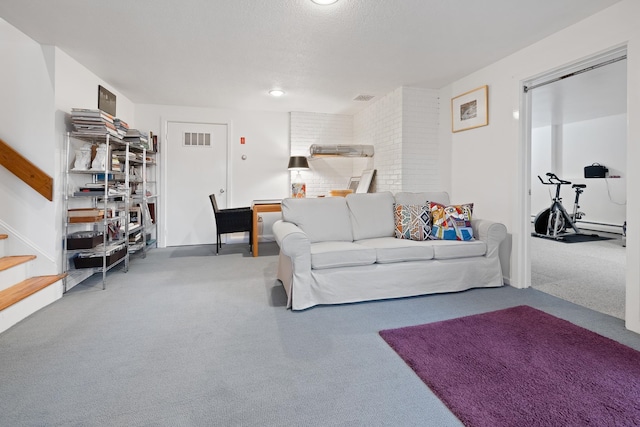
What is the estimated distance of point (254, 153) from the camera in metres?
5.46

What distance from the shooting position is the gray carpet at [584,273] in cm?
274

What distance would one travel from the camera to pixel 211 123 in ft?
17.4

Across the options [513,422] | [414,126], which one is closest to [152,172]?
[414,126]

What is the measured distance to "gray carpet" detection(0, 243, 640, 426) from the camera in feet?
4.50

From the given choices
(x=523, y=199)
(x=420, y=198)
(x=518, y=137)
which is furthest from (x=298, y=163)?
(x=523, y=199)

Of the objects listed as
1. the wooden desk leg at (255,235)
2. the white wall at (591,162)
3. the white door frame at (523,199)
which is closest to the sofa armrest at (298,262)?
the wooden desk leg at (255,235)

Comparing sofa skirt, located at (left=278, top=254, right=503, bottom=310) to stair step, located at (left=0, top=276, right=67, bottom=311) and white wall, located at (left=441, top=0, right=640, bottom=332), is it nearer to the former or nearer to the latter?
white wall, located at (left=441, top=0, right=640, bottom=332)

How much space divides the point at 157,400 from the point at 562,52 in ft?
12.5

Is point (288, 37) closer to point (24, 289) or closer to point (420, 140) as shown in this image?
point (420, 140)

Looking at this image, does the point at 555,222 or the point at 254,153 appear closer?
the point at 254,153

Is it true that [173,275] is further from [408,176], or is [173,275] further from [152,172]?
[408,176]

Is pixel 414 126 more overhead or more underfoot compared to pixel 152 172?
more overhead

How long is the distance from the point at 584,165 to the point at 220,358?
8.57 metres

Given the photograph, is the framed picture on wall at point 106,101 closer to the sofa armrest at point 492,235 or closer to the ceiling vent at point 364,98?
the ceiling vent at point 364,98
